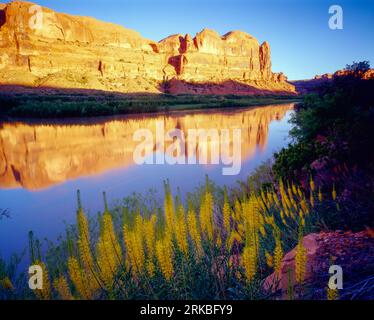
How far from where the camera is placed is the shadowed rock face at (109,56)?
79.4 m

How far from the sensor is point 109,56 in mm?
99188

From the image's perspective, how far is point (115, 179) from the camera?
1028cm

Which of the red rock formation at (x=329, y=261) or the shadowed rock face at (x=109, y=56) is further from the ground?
the shadowed rock face at (x=109, y=56)

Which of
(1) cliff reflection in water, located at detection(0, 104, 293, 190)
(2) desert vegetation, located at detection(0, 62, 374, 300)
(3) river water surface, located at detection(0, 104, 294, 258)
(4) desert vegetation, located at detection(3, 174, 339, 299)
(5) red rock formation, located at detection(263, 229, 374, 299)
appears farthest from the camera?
(1) cliff reflection in water, located at detection(0, 104, 293, 190)

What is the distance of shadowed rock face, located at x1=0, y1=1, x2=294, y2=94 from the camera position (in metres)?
79.4

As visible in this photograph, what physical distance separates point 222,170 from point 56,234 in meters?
6.14

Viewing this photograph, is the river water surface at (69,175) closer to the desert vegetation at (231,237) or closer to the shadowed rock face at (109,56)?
the desert vegetation at (231,237)

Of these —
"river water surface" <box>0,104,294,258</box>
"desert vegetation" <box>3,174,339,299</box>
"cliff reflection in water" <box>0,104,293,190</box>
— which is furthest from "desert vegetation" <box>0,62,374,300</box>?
"cliff reflection in water" <box>0,104,293,190</box>

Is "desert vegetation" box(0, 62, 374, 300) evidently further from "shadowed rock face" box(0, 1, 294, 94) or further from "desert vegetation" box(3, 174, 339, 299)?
"shadowed rock face" box(0, 1, 294, 94)

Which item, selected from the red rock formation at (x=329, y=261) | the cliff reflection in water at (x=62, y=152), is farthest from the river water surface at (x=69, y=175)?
the red rock formation at (x=329, y=261)

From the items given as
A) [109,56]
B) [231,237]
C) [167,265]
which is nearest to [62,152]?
[231,237]

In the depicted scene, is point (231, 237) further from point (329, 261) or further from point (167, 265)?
point (329, 261)
